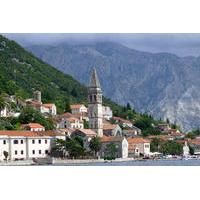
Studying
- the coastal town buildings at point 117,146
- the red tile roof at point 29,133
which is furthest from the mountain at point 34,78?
the red tile roof at point 29,133

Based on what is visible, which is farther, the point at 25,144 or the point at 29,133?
the point at 29,133

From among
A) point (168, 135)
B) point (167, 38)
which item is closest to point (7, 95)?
point (168, 135)

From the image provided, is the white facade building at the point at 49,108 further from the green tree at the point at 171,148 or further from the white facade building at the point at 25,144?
the white facade building at the point at 25,144

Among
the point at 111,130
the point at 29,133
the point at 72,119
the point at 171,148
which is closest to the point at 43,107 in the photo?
the point at 72,119

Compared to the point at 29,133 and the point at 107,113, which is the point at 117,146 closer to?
the point at 29,133

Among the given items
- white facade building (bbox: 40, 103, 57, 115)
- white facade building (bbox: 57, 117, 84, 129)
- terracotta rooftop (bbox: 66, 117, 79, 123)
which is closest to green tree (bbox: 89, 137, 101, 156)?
white facade building (bbox: 57, 117, 84, 129)

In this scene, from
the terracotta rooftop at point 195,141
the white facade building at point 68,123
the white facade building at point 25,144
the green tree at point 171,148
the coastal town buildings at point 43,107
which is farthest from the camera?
the terracotta rooftop at point 195,141
